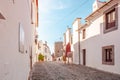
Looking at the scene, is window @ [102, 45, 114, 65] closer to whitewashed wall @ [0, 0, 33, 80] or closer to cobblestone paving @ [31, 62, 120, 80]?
cobblestone paving @ [31, 62, 120, 80]

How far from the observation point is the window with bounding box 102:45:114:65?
14262 millimetres

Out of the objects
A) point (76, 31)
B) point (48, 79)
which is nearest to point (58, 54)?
point (76, 31)

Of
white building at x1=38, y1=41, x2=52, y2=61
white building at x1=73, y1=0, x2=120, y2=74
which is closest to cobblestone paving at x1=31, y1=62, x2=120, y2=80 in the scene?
white building at x1=73, y1=0, x2=120, y2=74

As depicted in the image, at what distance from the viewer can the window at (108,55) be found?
46.8 ft

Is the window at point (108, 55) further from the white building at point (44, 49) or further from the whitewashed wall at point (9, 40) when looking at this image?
the white building at point (44, 49)

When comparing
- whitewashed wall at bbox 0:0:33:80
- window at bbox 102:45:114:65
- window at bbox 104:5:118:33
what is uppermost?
window at bbox 104:5:118:33

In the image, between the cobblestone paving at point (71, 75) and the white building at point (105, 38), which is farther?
the white building at point (105, 38)

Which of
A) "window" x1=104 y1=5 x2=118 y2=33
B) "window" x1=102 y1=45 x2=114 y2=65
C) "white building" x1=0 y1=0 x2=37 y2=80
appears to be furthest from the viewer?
"window" x1=102 y1=45 x2=114 y2=65

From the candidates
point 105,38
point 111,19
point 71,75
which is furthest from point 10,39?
point 105,38

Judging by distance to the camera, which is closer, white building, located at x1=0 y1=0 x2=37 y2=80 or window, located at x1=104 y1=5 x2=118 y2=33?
white building, located at x1=0 y1=0 x2=37 y2=80

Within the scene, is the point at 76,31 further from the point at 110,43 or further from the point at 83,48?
the point at 110,43

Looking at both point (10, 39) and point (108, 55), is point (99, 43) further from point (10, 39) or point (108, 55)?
point (10, 39)

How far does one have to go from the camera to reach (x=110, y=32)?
14539mm

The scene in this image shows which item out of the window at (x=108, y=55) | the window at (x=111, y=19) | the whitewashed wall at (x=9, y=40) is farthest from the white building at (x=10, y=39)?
the window at (x=108, y=55)
